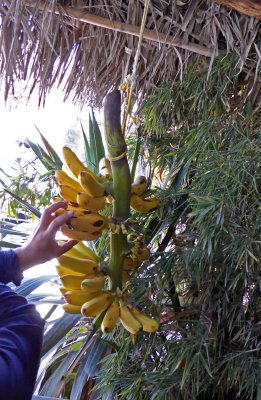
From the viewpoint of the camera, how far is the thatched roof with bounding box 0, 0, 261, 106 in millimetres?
1378

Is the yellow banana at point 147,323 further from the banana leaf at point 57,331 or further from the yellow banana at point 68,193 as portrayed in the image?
the banana leaf at point 57,331

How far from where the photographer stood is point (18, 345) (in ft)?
2.13

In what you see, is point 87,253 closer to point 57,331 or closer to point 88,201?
point 88,201

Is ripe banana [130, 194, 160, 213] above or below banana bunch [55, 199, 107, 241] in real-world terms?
above

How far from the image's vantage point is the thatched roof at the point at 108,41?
1378 mm

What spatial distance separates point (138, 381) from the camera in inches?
47.0

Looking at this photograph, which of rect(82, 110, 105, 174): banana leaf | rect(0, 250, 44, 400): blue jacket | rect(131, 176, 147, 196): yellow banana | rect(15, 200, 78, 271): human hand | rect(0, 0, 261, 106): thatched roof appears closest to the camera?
rect(0, 250, 44, 400): blue jacket

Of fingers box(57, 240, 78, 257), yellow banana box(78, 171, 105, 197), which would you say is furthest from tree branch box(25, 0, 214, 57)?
fingers box(57, 240, 78, 257)

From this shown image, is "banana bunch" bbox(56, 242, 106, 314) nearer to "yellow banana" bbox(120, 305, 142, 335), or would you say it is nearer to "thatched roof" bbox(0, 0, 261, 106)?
"yellow banana" bbox(120, 305, 142, 335)

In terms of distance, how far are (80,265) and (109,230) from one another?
9cm

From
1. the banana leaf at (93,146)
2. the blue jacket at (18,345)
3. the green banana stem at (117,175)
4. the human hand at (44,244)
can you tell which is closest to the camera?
the blue jacket at (18,345)

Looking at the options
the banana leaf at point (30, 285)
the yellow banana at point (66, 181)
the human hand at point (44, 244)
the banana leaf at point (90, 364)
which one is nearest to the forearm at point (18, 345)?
the human hand at point (44, 244)

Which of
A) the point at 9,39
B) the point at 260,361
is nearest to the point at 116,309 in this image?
the point at 260,361

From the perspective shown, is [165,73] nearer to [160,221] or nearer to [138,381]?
[160,221]
